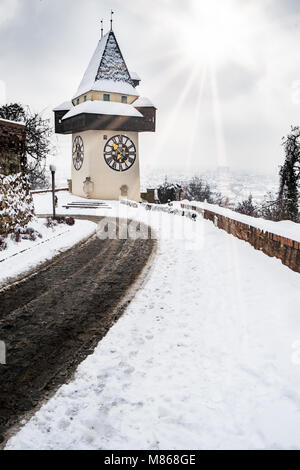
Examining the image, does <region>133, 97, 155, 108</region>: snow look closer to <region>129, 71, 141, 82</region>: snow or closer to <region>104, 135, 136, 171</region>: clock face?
<region>104, 135, 136, 171</region>: clock face

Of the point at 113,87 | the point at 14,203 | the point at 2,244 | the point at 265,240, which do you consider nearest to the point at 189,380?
the point at 265,240

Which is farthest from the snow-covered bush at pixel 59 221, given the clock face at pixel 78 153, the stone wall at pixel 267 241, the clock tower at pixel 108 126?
the clock face at pixel 78 153

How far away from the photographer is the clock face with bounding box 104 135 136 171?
1104 inches

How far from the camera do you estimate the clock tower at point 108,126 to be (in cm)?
2720

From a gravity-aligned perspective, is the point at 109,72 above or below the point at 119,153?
above

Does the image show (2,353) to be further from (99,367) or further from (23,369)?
(99,367)

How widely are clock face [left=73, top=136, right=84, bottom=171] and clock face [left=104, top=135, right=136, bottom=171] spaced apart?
9.13 ft

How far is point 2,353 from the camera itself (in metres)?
4.01

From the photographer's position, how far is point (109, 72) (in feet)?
94.7

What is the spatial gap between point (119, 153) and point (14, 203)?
18874 mm

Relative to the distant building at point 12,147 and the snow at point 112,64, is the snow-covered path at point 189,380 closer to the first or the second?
the distant building at point 12,147

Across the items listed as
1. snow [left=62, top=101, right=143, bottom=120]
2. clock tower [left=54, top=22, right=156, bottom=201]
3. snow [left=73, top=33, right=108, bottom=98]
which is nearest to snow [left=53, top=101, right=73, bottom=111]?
snow [left=73, top=33, right=108, bottom=98]

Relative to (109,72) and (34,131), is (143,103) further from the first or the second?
(34,131)

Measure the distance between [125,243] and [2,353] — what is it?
7086mm
